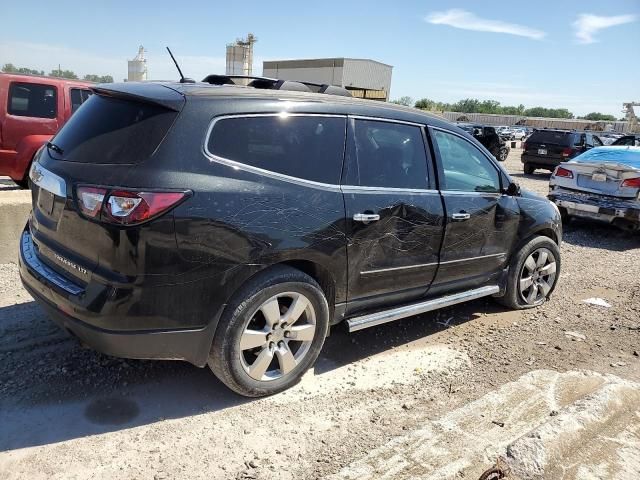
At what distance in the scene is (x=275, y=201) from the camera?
3096mm

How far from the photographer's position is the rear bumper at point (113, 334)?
280cm

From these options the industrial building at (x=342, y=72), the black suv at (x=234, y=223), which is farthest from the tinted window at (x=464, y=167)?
the industrial building at (x=342, y=72)

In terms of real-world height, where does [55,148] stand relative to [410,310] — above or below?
above

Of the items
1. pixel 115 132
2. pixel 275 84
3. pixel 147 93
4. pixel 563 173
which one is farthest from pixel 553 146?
pixel 115 132

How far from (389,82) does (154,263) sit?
54.4 metres

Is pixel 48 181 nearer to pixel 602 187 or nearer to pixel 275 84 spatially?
pixel 275 84

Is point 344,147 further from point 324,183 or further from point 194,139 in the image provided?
point 194,139

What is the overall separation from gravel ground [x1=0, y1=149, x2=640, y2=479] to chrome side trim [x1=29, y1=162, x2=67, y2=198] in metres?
1.21

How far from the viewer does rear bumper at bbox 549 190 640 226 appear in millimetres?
8438

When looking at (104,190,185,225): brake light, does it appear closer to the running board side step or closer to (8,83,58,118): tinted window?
the running board side step

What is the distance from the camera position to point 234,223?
2914 mm

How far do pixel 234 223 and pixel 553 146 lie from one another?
18.1 meters

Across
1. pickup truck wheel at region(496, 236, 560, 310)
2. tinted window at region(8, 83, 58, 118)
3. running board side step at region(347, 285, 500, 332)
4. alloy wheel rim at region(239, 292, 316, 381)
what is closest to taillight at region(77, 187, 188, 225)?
alloy wheel rim at region(239, 292, 316, 381)

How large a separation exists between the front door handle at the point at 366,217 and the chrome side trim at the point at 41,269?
1671mm
